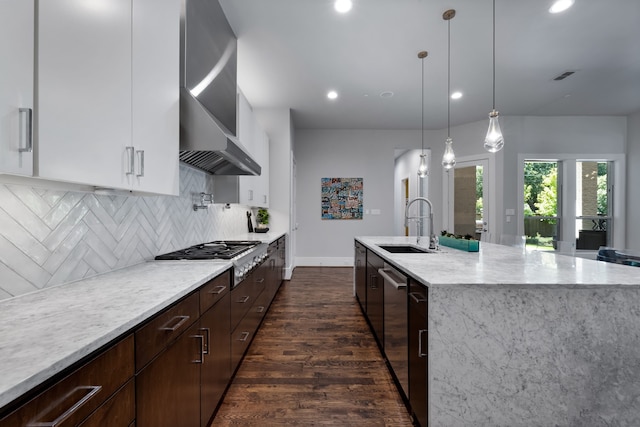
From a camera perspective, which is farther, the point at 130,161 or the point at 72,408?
the point at 130,161

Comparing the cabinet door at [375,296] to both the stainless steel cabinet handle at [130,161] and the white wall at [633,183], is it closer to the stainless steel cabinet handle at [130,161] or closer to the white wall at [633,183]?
the stainless steel cabinet handle at [130,161]

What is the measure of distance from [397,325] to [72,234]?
5.88 feet

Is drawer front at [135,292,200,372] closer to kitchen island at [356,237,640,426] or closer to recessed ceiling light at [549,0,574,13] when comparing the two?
kitchen island at [356,237,640,426]

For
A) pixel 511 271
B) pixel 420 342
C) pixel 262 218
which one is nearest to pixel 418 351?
pixel 420 342

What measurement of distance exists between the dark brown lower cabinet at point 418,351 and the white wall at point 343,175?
4.66 m

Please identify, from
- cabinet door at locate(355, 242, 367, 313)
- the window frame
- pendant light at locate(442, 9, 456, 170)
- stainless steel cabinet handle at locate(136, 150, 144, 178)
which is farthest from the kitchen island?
the window frame

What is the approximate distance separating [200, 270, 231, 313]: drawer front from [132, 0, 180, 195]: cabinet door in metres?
0.54

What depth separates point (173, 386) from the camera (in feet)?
3.58

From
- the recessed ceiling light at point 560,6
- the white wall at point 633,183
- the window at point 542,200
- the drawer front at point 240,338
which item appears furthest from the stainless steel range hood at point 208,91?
the white wall at point 633,183

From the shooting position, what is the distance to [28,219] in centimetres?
110

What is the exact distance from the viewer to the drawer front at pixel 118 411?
72 centimetres

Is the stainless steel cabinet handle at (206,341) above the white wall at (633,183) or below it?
below

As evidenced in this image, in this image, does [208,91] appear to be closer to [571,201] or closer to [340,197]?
[340,197]

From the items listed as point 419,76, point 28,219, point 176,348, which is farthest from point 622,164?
point 28,219
